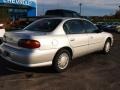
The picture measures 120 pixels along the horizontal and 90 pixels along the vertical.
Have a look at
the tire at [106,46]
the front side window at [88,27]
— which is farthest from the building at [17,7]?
the front side window at [88,27]

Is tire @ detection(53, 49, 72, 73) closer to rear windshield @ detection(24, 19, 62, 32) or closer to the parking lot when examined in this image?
the parking lot

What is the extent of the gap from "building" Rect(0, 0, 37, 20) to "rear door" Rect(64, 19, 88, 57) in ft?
84.0

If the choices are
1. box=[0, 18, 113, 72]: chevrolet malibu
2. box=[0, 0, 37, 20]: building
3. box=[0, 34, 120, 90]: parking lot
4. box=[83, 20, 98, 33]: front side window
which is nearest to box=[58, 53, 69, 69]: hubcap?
box=[0, 18, 113, 72]: chevrolet malibu

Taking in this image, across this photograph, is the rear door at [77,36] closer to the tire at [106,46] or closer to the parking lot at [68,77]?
the parking lot at [68,77]

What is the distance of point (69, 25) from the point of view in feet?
24.0

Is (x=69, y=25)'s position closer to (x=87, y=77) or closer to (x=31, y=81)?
(x=87, y=77)

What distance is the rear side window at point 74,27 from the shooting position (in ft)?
23.5

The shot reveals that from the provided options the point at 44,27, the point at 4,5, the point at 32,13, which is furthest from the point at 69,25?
the point at 32,13

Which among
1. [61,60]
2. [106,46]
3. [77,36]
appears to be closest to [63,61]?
[61,60]

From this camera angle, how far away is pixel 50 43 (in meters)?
6.39

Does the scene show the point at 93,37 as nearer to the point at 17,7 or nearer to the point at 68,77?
the point at 68,77

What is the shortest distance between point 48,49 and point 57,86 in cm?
103

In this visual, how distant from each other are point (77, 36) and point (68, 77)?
139 centimetres

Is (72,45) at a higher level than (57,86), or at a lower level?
higher
